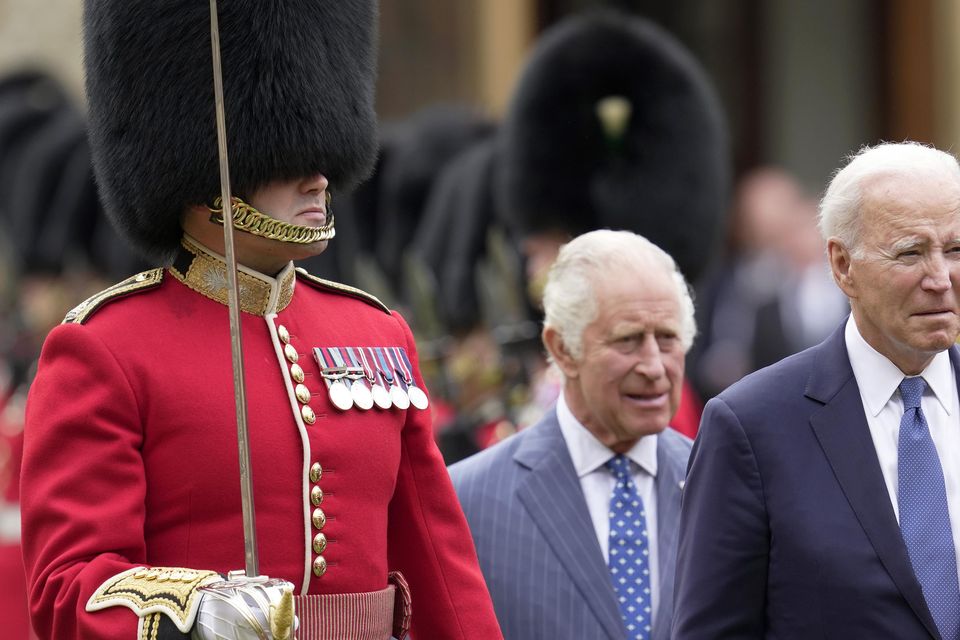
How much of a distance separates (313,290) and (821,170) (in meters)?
10.8

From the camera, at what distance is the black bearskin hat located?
7.28m

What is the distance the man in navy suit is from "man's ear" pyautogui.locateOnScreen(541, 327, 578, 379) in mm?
928

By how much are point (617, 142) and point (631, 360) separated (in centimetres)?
299

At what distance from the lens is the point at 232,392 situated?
3.59m

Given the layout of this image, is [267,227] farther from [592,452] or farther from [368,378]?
[592,452]

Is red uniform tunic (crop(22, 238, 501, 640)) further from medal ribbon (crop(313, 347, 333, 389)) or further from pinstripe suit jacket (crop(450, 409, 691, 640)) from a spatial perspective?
pinstripe suit jacket (crop(450, 409, 691, 640))

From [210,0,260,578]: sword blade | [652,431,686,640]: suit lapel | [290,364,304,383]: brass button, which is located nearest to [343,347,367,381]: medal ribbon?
[290,364,304,383]: brass button

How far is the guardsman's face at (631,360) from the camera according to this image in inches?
181

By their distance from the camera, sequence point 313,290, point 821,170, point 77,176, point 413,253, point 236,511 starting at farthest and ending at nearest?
point 821,170 → point 77,176 → point 413,253 → point 313,290 → point 236,511

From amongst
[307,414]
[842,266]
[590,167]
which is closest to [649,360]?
[842,266]

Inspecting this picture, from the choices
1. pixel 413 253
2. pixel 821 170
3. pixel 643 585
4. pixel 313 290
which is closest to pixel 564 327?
pixel 643 585

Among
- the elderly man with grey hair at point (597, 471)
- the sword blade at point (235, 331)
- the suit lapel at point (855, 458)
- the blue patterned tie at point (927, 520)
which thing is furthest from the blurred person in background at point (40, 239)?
the blue patterned tie at point (927, 520)

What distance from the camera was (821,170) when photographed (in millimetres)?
14398

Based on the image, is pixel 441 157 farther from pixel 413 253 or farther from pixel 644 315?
pixel 644 315
